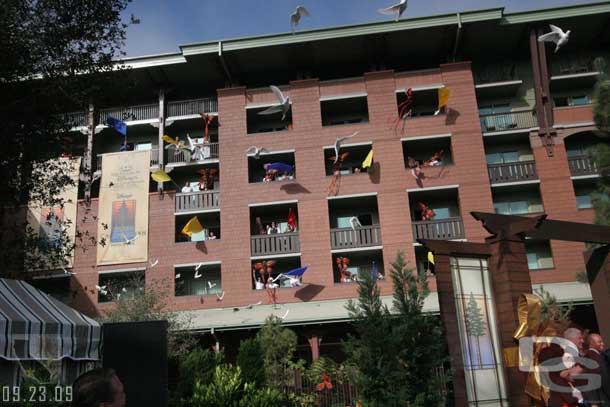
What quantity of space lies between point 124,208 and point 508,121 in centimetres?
1962

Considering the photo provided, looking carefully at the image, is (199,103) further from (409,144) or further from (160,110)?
(409,144)

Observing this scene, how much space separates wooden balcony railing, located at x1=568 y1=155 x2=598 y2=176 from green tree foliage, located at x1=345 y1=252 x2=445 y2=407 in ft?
72.8

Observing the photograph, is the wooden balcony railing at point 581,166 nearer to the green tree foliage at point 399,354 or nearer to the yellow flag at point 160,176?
the yellow flag at point 160,176

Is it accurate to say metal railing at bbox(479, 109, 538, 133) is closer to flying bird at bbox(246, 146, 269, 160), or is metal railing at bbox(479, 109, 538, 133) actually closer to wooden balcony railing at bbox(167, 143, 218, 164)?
flying bird at bbox(246, 146, 269, 160)

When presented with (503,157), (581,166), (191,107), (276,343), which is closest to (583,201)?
(581,166)

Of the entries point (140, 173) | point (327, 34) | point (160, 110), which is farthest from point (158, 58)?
point (327, 34)

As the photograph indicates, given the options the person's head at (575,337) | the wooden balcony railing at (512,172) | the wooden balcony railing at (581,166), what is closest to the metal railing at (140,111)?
the wooden balcony railing at (512,172)

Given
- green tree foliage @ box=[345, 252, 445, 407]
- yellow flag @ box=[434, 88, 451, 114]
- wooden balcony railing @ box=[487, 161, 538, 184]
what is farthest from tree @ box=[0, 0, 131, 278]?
wooden balcony railing @ box=[487, 161, 538, 184]

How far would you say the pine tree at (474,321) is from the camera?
8.73 m

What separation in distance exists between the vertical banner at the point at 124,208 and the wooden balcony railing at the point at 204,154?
1.15m

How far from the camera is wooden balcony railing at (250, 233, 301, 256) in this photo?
89.2 ft

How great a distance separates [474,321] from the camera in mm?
8797

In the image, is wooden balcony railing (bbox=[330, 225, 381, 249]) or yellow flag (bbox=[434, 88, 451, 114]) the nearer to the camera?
wooden balcony railing (bbox=[330, 225, 381, 249])

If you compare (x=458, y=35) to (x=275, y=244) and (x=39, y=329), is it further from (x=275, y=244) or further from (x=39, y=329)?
(x=39, y=329)
